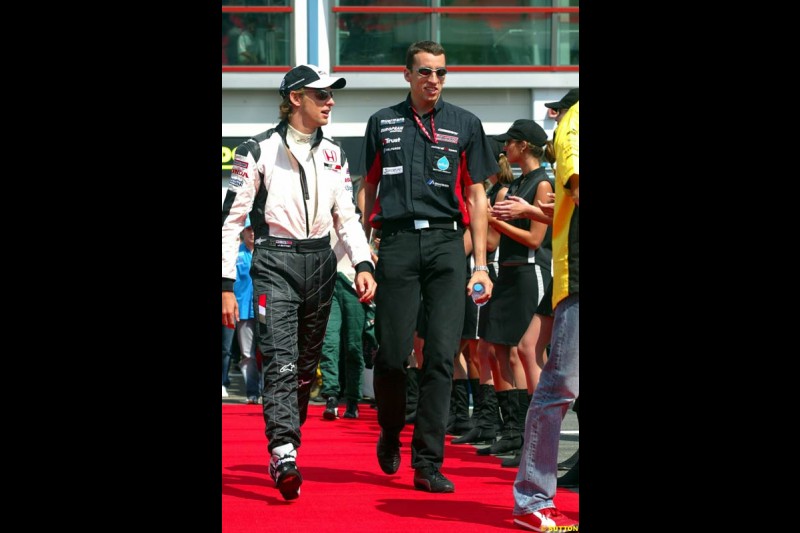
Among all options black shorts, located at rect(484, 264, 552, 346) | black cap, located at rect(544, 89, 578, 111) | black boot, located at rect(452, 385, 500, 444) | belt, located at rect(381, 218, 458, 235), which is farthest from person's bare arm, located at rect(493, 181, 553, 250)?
black boot, located at rect(452, 385, 500, 444)

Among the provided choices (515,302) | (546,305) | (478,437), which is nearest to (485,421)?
(478,437)

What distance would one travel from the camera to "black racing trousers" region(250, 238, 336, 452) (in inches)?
253

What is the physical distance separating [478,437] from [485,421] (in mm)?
147

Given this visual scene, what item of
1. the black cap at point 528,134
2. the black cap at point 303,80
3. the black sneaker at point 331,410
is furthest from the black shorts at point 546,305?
the black sneaker at point 331,410

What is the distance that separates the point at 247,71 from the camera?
71.5ft

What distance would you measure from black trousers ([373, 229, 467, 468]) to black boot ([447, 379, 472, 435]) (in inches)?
117

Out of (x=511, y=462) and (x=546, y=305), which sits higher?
(x=546, y=305)

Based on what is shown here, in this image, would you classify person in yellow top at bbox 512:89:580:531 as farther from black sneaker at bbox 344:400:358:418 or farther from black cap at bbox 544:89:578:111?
black sneaker at bbox 344:400:358:418

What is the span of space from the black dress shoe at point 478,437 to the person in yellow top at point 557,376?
13.0ft

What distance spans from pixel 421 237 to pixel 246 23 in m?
15.4

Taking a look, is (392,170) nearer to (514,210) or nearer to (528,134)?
(514,210)

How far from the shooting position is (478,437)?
9.44 meters
